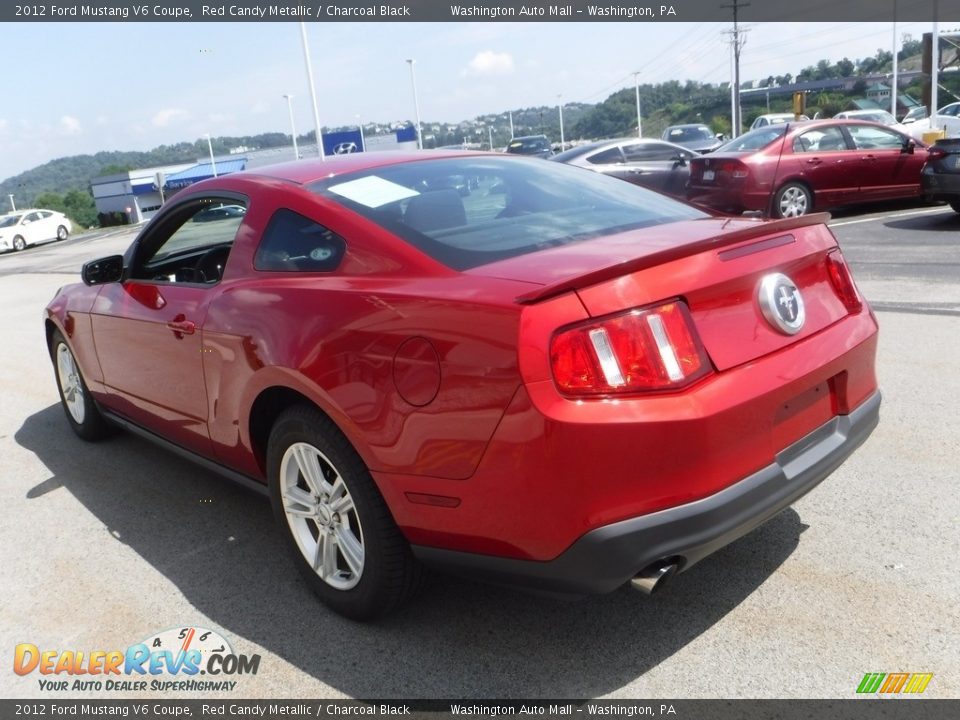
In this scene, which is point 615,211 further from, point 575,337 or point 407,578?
point 407,578

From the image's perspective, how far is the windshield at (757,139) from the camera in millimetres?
12336

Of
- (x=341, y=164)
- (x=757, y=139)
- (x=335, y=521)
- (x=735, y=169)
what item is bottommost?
(x=335, y=521)

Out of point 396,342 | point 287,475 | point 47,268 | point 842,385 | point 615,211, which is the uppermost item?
point 615,211

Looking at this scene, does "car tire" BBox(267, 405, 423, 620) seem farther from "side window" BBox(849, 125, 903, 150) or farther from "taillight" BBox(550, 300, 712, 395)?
"side window" BBox(849, 125, 903, 150)

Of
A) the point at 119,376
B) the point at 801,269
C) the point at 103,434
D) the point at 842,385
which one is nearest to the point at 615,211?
the point at 801,269

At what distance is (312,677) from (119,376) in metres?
2.38

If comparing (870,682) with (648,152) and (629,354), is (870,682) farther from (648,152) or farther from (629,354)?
(648,152)

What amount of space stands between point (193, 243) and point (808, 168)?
9.99 metres

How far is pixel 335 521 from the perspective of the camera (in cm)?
Answer: 298

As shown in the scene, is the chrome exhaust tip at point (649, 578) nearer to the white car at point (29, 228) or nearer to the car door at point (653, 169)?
the car door at point (653, 169)

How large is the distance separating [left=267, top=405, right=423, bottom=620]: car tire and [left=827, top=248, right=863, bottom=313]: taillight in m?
1.70

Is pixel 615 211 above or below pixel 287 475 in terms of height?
above

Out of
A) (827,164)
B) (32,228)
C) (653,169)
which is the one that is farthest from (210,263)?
(32,228)

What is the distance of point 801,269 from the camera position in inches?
109
